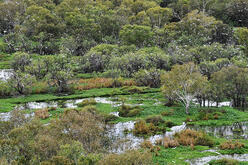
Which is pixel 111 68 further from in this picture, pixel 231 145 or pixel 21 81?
pixel 231 145

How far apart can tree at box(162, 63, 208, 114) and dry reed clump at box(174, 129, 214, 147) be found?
989cm

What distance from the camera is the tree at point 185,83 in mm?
49375

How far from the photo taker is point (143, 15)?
374 feet

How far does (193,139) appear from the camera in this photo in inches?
1545

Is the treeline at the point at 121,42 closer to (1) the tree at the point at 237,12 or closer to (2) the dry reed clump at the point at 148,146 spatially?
(1) the tree at the point at 237,12

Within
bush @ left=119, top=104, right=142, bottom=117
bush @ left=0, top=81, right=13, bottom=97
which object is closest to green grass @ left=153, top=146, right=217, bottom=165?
bush @ left=119, top=104, right=142, bottom=117

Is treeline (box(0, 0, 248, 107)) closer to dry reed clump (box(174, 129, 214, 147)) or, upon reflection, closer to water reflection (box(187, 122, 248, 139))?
water reflection (box(187, 122, 248, 139))

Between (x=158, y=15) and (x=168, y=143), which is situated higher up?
(x=158, y=15)

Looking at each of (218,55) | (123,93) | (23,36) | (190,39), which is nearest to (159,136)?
(123,93)

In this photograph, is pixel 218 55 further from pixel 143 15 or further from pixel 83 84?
pixel 143 15

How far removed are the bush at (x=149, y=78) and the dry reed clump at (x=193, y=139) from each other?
98.2 ft

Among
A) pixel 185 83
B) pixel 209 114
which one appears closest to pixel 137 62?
pixel 185 83

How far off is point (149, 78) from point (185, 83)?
69.4ft

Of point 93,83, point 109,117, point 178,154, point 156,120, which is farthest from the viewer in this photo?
point 93,83
